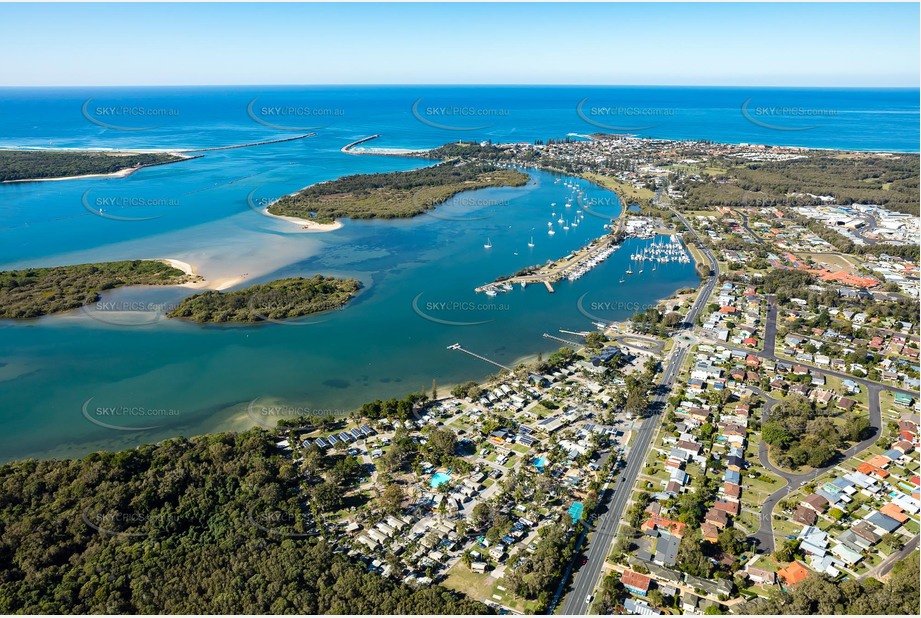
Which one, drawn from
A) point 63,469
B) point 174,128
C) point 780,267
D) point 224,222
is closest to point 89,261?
point 224,222

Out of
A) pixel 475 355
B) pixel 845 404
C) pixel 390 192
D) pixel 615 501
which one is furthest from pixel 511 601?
pixel 390 192

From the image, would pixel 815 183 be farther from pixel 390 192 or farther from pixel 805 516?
pixel 805 516

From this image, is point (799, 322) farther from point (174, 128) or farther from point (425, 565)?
point (174, 128)

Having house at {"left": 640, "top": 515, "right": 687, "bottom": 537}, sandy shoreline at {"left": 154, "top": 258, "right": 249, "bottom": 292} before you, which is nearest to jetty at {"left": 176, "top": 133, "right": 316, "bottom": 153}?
sandy shoreline at {"left": 154, "top": 258, "right": 249, "bottom": 292}

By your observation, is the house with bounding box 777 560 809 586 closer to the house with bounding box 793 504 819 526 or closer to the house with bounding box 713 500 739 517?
the house with bounding box 793 504 819 526

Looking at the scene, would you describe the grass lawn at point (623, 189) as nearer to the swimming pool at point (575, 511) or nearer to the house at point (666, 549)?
the swimming pool at point (575, 511)
